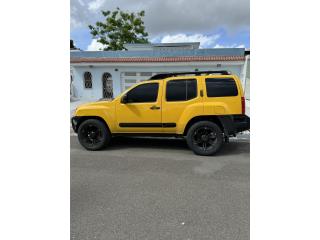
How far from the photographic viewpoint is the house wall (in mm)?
13766

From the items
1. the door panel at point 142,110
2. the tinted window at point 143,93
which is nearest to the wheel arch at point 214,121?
the door panel at point 142,110

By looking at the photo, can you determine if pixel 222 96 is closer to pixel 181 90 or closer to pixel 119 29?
pixel 181 90

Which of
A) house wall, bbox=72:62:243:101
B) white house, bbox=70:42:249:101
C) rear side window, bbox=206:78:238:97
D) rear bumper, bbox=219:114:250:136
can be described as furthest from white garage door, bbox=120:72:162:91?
rear bumper, bbox=219:114:250:136

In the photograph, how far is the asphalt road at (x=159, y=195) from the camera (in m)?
2.40

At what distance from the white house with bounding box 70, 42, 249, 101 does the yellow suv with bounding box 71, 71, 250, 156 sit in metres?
8.94

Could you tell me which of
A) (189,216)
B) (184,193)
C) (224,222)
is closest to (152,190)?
(184,193)

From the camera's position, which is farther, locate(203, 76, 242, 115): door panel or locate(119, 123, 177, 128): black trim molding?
locate(119, 123, 177, 128): black trim molding

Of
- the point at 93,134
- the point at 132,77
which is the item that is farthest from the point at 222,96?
the point at 132,77

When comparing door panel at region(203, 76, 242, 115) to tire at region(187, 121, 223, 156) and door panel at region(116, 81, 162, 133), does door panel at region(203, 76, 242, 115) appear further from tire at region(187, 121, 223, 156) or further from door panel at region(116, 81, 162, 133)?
door panel at region(116, 81, 162, 133)

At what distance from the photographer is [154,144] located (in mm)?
6066

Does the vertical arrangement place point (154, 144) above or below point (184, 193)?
above

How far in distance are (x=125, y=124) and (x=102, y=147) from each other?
89 cm

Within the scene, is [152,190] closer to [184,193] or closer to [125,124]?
[184,193]
